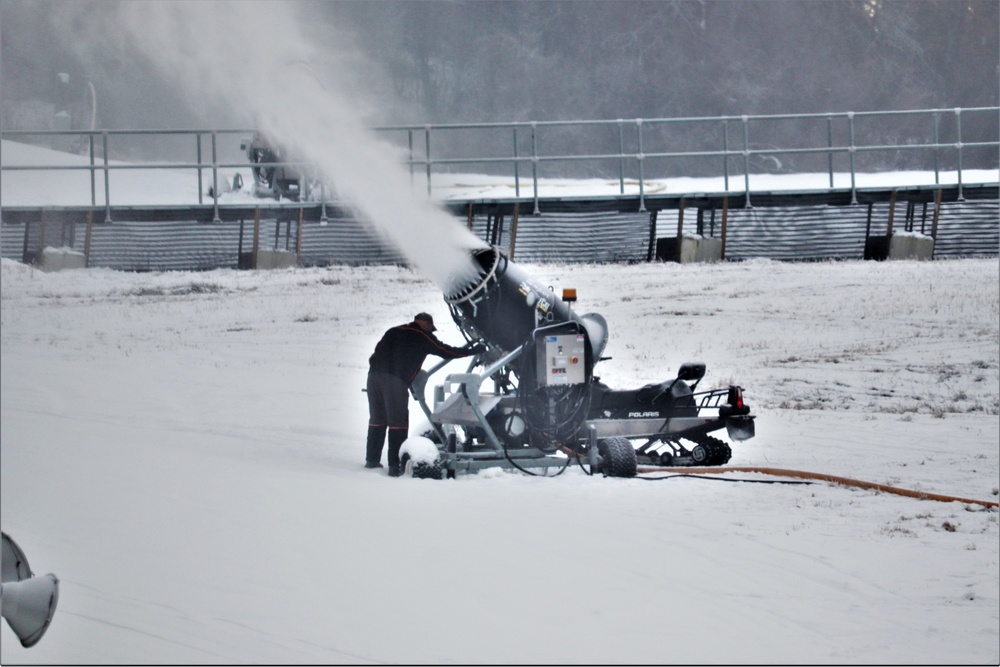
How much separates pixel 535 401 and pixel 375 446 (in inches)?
43.0

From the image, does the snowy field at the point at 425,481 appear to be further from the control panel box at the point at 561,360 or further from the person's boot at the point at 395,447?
the control panel box at the point at 561,360

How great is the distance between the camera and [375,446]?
832cm

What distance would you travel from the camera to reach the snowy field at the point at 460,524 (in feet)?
19.3

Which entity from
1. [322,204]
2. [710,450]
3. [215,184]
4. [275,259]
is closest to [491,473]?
[710,450]

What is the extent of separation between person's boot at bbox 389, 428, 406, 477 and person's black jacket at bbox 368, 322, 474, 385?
32cm

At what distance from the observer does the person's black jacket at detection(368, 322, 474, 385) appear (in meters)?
8.02

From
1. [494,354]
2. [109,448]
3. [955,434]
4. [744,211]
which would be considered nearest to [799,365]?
[955,434]

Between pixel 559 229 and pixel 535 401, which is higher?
pixel 559 229

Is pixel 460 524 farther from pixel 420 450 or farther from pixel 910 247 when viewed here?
pixel 910 247

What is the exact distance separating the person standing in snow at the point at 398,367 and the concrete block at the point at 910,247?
9.89 metres

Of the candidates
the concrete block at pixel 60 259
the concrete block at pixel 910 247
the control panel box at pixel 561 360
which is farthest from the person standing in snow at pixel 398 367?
the concrete block at pixel 910 247

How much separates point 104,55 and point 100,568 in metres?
8.88

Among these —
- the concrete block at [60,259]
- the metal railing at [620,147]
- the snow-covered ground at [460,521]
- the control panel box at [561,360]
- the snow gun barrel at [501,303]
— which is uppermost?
the metal railing at [620,147]

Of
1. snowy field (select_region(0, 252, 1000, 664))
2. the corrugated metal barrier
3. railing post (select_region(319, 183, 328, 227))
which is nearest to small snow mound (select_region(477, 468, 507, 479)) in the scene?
snowy field (select_region(0, 252, 1000, 664))
